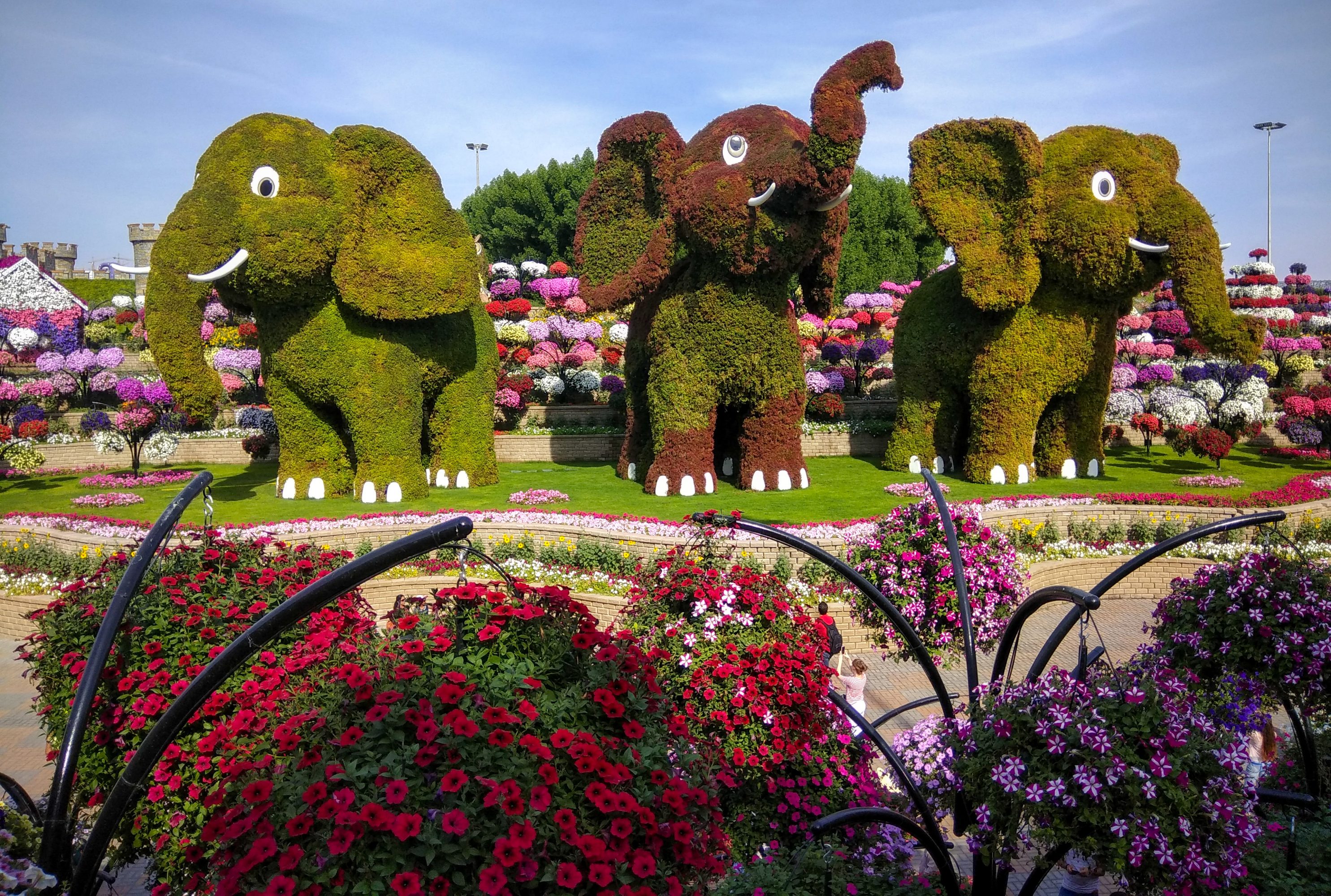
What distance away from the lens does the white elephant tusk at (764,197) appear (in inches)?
444

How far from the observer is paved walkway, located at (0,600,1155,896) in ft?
19.1

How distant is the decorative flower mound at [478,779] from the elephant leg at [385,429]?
9.46m

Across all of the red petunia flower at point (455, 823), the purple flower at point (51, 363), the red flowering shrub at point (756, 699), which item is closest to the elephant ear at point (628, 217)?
the red flowering shrub at point (756, 699)

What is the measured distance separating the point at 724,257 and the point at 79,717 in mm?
9672

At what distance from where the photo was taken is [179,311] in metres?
11.1

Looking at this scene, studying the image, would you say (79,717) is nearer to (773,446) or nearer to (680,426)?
(680,426)

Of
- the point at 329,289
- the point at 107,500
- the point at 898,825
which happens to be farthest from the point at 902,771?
the point at 107,500

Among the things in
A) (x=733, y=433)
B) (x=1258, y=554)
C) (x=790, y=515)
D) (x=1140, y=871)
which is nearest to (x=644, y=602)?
(x=1140, y=871)

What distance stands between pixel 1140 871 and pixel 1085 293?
11643mm

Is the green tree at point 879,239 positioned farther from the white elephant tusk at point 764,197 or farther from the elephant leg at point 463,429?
the white elephant tusk at point 764,197

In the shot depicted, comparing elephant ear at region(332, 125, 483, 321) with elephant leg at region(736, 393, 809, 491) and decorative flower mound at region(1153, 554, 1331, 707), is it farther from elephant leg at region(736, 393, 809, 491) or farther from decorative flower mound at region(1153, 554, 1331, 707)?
decorative flower mound at region(1153, 554, 1331, 707)

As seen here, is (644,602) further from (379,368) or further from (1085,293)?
(1085,293)

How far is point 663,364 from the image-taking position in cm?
1252

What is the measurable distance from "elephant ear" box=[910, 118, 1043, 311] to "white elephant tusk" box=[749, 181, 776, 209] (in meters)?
3.26
